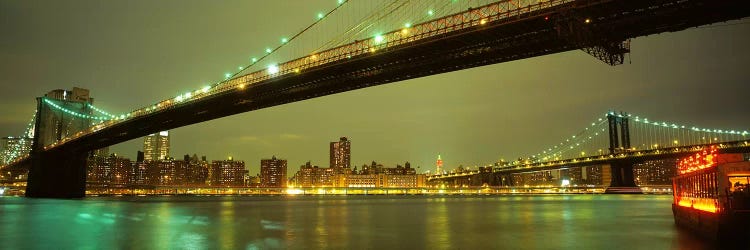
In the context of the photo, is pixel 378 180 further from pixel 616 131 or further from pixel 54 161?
pixel 54 161

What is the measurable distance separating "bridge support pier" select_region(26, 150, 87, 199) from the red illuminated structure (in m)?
54.0

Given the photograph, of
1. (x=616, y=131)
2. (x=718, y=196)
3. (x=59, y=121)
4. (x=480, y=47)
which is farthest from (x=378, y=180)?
(x=718, y=196)

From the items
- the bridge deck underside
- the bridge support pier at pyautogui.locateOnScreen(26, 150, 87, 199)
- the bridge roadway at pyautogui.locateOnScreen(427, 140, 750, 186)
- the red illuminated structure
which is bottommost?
the red illuminated structure

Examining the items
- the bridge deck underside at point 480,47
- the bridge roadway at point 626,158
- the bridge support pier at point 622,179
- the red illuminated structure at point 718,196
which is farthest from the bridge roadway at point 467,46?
the bridge support pier at point 622,179

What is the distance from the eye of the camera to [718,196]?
17.5 meters

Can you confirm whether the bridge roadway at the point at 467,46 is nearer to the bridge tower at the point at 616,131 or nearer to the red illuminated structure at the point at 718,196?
the red illuminated structure at the point at 718,196

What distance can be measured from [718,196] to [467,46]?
45.5 ft

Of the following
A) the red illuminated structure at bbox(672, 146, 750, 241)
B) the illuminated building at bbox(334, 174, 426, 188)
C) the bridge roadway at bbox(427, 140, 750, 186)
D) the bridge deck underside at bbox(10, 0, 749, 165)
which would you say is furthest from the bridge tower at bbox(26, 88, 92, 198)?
the illuminated building at bbox(334, 174, 426, 188)

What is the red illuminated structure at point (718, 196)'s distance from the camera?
16328 mm

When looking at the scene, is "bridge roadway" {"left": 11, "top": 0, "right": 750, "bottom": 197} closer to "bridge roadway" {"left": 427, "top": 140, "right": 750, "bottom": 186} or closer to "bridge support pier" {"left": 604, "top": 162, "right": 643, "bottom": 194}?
"bridge roadway" {"left": 427, "top": 140, "right": 750, "bottom": 186}

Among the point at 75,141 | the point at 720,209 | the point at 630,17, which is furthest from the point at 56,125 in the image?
the point at 720,209

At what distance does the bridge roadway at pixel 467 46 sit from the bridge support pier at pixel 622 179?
2682 inches

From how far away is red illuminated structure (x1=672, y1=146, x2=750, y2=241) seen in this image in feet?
53.6

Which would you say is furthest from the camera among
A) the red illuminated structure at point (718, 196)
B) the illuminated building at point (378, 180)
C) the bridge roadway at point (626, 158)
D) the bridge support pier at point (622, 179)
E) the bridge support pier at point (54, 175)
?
the illuminated building at point (378, 180)
